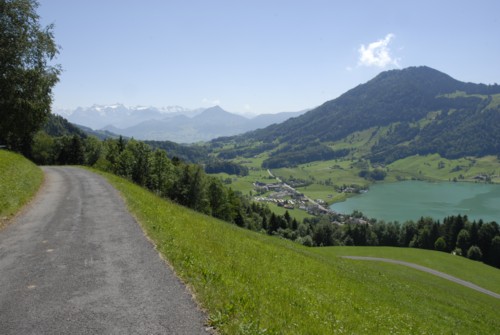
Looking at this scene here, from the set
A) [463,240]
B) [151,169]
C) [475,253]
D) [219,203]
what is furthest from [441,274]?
[463,240]

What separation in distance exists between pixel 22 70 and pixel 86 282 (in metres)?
31.8

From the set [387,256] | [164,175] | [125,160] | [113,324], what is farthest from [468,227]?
[113,324]

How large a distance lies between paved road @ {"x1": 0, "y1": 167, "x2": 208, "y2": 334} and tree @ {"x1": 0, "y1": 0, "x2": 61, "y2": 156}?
66.9 ft

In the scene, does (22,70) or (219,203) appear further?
(219,203)

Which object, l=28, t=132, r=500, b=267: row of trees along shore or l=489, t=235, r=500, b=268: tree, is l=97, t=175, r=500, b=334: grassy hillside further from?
l=489, t=235, r=500, b=268: tree

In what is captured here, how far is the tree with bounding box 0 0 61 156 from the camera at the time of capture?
32.5m

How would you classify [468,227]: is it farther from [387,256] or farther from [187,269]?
[187,269]

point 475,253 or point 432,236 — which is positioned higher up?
point 432,236

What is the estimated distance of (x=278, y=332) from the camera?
31.2 feet

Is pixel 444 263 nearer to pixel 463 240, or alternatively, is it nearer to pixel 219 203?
pixel 219 203

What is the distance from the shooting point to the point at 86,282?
11.9m

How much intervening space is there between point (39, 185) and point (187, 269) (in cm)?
2653

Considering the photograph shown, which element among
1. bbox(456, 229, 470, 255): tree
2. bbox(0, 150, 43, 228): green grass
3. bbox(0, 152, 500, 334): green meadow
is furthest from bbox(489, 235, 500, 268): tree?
bbox(0, 150, 43, 228): green grass

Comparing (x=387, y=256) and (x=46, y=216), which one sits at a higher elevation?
(x=46, y=216)
